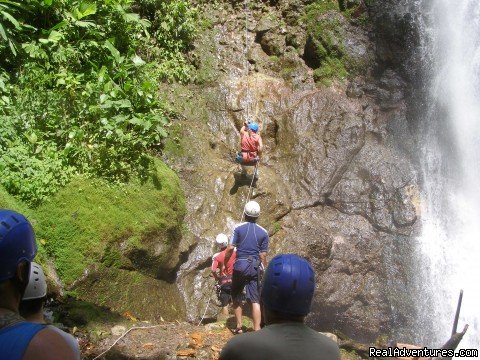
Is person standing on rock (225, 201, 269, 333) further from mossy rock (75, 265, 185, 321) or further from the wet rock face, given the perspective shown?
the wet rock face

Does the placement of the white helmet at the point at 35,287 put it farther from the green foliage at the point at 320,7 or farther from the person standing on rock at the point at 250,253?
the green foliage at the point at 320,7

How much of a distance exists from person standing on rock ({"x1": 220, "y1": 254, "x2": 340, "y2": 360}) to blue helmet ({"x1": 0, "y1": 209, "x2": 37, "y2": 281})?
100 cm

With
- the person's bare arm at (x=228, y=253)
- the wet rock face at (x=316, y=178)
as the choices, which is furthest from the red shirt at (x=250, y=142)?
the person's bare arm at (x=228, y=253)

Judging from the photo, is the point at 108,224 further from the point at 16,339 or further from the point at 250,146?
the point at 16,339

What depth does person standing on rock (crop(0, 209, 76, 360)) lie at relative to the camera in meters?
1.78

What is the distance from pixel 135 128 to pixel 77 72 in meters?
1.47

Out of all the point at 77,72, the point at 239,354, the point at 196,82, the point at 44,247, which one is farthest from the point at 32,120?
the point at 239,354

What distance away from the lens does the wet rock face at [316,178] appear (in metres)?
8.76

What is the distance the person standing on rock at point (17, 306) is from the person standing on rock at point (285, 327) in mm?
770

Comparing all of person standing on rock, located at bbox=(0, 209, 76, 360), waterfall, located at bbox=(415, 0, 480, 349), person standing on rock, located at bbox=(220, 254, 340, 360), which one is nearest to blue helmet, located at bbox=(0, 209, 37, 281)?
person standing on rock, located at bbox=(0, 209, 76, 360)

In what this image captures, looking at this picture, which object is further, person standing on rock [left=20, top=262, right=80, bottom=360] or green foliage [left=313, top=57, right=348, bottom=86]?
green foliage [left=313, top=57, right=348, bottom=86]

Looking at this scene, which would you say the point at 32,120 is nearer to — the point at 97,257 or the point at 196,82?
the point at 97,257

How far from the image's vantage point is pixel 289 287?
2238 mm

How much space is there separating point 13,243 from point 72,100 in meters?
5.84
